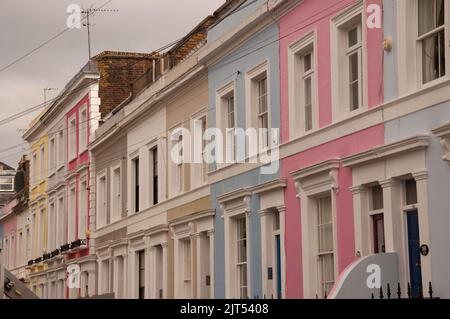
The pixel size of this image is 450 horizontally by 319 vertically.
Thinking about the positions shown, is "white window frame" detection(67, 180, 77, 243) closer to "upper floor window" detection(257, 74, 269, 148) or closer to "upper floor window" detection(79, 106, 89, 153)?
"upper floor window" detection(79, 106, 89, 153)

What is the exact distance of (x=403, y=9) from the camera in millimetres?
17234

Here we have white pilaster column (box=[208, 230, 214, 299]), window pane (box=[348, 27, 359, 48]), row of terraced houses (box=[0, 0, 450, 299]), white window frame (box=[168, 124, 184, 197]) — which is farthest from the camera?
white window frame (box=[168, 124, 184, 197])

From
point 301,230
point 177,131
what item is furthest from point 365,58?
point 177,131

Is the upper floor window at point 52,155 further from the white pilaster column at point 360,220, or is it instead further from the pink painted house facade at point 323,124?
the white pilaster column at point 360,220

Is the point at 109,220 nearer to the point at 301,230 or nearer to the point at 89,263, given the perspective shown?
the point at 89,263

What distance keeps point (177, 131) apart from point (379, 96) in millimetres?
11323

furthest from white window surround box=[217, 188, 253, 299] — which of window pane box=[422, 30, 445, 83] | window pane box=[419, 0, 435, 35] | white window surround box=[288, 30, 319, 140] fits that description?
window pane box=[419, 0, 435, 35]

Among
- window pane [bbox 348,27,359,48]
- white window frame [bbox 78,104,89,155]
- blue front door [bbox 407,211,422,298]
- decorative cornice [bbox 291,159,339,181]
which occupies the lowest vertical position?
blue front door [bbox 407,211,422,298]

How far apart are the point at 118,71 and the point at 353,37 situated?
852 inches

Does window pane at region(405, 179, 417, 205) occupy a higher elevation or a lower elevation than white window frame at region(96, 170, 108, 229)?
lower

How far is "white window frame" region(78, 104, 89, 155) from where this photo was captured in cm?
3919

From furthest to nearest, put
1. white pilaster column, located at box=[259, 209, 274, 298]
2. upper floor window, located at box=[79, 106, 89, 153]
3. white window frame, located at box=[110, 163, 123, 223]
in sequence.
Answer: upper floor window, located at box=[79, 106, 89, 153]
white window frame, located at box=[110, 163, 123, 223]
white pilaster column, located at box=[259, 209, 274, 298]
